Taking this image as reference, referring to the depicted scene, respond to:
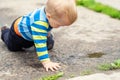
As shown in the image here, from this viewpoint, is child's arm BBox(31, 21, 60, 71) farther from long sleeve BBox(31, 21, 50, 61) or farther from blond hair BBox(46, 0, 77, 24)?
blond hair BBox(46, 0, 77, 24)

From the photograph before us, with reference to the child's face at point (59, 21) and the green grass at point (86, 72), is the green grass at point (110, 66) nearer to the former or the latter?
the green grass at point (86, 72)

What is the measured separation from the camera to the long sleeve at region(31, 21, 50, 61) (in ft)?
11.0

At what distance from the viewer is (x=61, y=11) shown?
326 cm

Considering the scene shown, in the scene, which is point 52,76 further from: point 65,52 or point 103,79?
point 65,52

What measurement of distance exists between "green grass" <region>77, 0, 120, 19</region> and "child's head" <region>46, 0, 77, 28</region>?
1579mm

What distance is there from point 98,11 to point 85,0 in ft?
2.06

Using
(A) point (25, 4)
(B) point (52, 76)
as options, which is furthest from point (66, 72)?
(A) point (25, 4)

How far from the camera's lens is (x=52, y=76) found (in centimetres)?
310

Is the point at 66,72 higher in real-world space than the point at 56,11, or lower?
lower

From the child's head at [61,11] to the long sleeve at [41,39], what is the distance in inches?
3.7

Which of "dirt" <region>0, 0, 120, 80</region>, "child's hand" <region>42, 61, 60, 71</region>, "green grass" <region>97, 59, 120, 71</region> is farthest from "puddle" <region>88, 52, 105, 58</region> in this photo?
"child's hand" <region>42, 61, 60, 71</region>

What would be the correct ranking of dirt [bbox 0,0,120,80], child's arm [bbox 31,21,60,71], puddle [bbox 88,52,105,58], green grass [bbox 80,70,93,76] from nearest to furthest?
1. green grass [bbox 80,70,93,76]
2. dirt [bbox 0,0,120,80]
3. child's arm [bbox 31,21,60,71]
4. puddle [bbox 88,52,105,58]

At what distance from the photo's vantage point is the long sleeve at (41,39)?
336 centimetres

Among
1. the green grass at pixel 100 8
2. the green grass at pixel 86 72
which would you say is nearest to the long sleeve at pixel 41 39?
the green grass at pixel 86 72
